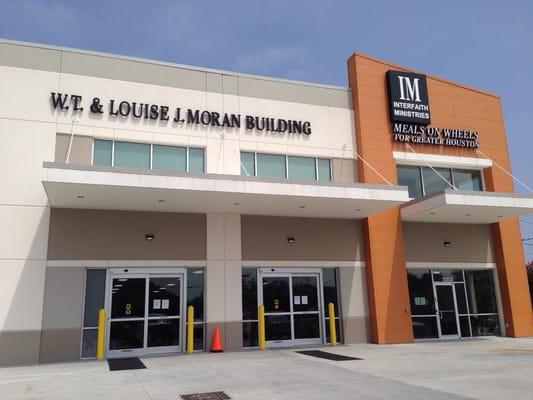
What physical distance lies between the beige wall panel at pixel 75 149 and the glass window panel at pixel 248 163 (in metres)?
4.73

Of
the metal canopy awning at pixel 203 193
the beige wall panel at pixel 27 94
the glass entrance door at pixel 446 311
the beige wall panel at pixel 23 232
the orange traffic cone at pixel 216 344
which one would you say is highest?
the beige wall panel at pixel 27 94

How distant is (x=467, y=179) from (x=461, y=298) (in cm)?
465

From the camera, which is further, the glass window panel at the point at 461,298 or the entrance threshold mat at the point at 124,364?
the glass window panel at the point at 461,298

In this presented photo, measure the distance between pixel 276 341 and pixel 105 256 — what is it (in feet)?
19.3

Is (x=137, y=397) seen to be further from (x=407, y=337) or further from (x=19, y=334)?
(x=407, y=337)

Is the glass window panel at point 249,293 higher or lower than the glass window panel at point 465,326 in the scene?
higher

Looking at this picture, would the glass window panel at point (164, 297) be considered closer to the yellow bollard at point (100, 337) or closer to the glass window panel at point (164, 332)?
the glass window panel at point (164, 332)

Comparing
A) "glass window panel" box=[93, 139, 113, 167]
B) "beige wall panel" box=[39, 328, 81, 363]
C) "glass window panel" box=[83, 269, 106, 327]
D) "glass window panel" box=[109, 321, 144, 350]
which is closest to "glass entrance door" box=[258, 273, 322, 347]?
"glass window panel" box=[109, 321, 144, 350]

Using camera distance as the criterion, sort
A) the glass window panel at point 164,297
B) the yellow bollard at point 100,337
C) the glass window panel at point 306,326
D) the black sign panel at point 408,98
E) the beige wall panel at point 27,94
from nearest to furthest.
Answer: the yellow bollard at point 100,337 → the beige wall panel at point 27,94 → the glass window panel at point 164,297 → the glass window panel at point 306,326 → the black sign panel at point 408,98

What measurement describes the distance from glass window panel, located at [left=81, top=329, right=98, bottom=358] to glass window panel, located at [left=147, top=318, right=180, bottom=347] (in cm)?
150

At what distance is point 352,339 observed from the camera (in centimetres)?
1625

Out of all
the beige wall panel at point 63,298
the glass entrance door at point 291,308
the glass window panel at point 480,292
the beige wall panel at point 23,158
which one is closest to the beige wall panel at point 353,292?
the glass entrance door at point 291,308

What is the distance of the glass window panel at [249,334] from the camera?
50.2 ft

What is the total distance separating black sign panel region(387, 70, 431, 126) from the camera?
18438mm
